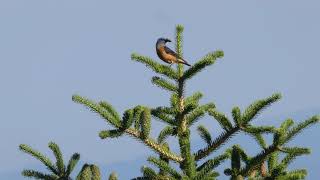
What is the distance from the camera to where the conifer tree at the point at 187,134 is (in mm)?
9844

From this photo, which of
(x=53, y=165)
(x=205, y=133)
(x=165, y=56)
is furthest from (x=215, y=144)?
(x=53, y=165)

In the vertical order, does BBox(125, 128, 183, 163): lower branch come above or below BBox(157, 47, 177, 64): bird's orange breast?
below

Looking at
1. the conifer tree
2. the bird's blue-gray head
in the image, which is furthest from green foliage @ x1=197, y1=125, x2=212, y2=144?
the bird's blue-gray head

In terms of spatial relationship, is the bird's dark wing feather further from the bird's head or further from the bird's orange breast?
the bird's head

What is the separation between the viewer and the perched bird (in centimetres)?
1073

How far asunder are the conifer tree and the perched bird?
124 mm

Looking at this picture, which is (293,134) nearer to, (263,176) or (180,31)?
(263,176)

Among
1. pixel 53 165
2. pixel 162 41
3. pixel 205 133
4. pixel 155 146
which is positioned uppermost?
pixel 162 41

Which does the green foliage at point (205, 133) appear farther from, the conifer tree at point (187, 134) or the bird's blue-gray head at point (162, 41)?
the bird's blue-gray head at point (162, 41)

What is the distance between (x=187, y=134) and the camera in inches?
400

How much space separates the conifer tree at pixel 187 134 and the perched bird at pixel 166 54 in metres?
0.12

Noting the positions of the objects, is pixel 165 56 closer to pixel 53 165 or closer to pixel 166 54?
pixel 166 54

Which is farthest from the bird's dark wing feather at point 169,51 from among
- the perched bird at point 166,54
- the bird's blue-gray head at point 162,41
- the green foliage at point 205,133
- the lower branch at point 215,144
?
the lower branch at point 215,144

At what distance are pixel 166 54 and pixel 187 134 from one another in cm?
142
